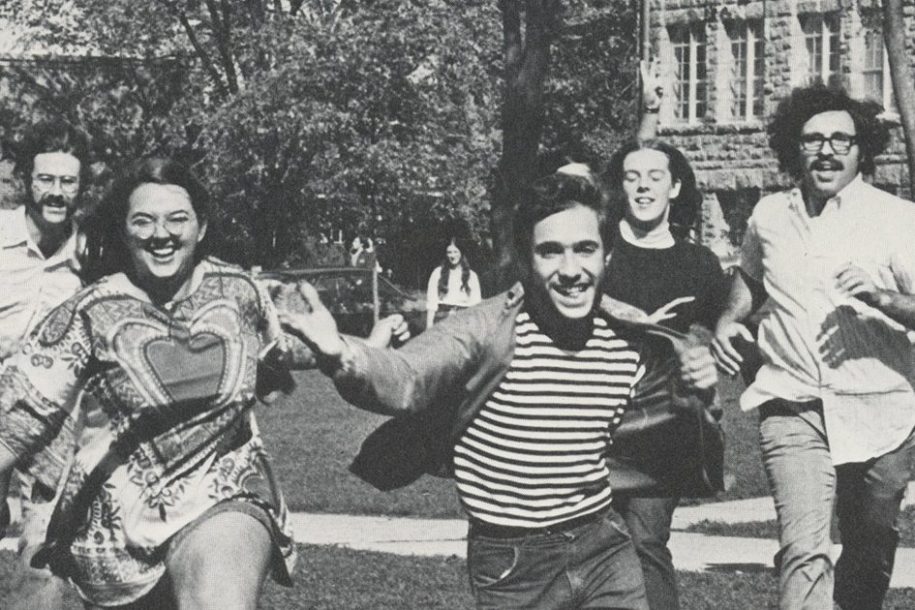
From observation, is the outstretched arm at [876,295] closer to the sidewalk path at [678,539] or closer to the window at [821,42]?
the sidewalk path at [678,539]

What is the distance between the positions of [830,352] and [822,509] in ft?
1.89

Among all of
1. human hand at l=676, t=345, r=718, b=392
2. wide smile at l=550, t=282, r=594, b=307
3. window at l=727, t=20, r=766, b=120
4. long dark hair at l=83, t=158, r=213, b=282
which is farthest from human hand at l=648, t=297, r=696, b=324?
window at l=727, t=20, r=766, b=120

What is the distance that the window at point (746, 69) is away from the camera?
41.3m

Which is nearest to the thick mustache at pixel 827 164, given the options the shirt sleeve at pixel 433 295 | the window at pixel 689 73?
the shirt sleeve at pixel 433 295

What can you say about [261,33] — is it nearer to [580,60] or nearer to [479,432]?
[580,60]

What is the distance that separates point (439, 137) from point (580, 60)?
15927mm

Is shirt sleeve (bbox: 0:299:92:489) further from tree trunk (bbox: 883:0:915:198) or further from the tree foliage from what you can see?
the tree foliage

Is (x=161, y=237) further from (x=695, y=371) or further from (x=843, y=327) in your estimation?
(x=843, y=327)

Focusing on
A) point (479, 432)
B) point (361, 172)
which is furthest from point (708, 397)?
point (361, 172)

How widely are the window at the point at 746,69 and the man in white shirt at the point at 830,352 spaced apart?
33.0m

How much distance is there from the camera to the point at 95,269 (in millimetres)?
6840

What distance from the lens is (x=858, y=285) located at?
787 cm

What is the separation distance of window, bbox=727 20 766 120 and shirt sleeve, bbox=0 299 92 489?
3534 centimetres

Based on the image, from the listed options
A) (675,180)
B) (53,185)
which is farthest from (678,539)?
(53,185)
